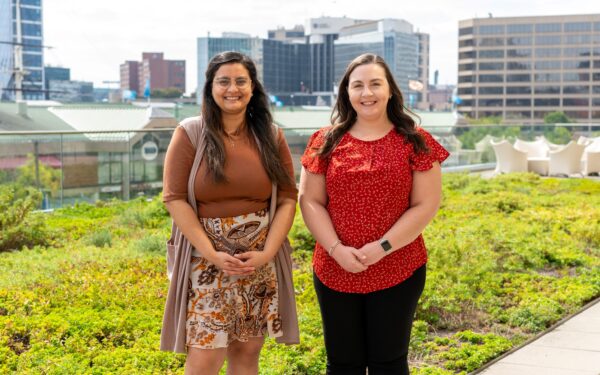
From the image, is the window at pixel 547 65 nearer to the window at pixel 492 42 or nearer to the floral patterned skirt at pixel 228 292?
the window at pixel 492 42

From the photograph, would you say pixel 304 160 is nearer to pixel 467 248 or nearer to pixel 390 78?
pixel 390 78

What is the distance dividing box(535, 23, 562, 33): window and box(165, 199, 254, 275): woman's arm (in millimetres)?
174557

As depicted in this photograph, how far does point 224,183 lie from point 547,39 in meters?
175

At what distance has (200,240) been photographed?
3.51 m

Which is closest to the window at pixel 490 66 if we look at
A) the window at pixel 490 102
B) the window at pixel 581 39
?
the window at pixel 490 102

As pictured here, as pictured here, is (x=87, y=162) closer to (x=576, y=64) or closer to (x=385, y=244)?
(x=385, y=244)

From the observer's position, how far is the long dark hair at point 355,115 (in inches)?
144

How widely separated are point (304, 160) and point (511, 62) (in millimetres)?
173418

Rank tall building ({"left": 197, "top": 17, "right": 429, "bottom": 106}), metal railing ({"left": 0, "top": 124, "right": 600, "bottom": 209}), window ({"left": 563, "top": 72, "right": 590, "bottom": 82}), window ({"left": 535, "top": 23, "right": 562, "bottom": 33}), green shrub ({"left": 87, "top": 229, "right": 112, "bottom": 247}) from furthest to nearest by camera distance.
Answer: window ({"left": 535, "top": 23, "right": 562, "bottom": 33}), window ({"left": 563, "top": 72, "right": 590, "bottom": 82}), tall building ({"left": 197, "top": 17, "right": 429, "bottom": 106}), metal railing ({"left": 0, "top": 124, "right": 600, "bottom": 209}), green shrub ({"left": 87, "top": 229, "right": 112, "bottom": 247})

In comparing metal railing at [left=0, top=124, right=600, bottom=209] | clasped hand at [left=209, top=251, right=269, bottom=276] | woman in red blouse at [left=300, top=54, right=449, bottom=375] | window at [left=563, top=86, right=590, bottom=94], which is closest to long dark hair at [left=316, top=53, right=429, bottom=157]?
woman in red blouse at [left=300, top=54, right=449, bottom=375]

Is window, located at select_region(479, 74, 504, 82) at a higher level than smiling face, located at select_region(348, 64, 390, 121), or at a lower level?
higher

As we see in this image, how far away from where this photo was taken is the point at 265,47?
15650 centimetres

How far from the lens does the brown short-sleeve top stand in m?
3.55

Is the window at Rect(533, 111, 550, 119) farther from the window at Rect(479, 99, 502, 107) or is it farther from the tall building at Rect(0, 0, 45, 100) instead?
→ the tall building at Rect(0, 0, 45, 100)
